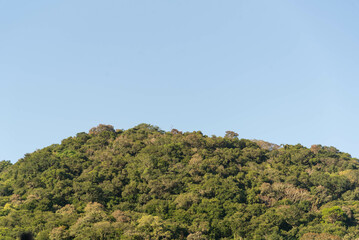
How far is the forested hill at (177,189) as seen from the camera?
194 ft

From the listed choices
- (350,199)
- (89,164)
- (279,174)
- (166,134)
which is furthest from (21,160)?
(350,199)

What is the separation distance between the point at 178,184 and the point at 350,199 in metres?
30.6

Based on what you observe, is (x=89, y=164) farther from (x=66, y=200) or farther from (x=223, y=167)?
(x=223, y=167)

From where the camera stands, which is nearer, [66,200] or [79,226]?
[79,226]

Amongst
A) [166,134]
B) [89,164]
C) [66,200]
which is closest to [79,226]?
[66,200]

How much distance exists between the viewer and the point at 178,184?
76000 millimetres

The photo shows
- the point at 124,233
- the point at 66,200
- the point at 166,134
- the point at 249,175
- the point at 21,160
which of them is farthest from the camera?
the point at 166,134

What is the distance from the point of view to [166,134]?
100688 millimetres

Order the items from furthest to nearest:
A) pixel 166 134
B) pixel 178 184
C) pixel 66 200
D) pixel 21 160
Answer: pixel 166 134
pixel 21 160
pixel 178 184
pixel 66 200

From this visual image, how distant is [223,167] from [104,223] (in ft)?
112

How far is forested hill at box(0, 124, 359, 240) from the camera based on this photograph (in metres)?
59.1

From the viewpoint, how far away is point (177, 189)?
7525cm

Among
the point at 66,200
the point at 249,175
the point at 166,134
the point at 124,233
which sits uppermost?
the point at 166,134

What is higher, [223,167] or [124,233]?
[223,167]
